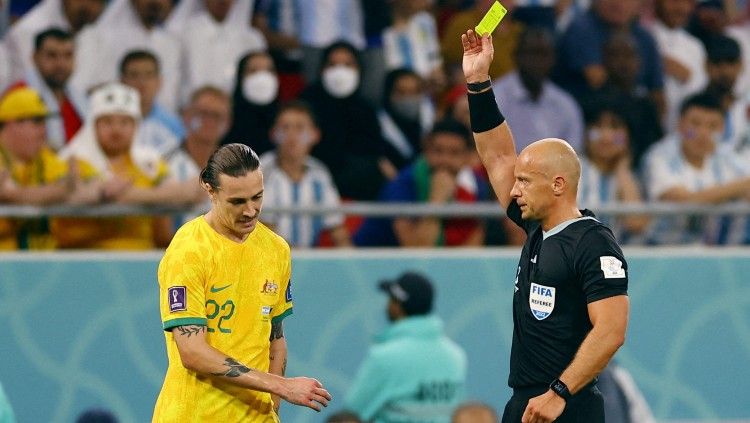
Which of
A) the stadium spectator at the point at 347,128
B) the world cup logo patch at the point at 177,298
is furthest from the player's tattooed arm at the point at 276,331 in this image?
the stadium spectator at the point at 347,128

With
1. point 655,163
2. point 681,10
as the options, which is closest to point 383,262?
point 655,163

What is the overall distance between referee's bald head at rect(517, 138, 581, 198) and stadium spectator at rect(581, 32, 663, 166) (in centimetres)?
507

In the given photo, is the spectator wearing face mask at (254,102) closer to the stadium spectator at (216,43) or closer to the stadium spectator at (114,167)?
the stadium spectator at (216,43)

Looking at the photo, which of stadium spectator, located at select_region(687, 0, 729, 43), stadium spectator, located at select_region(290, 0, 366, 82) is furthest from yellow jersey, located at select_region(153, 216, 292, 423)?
stadium spectator, located at select_region(687, 0, 729, 43)

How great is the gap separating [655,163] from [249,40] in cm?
324

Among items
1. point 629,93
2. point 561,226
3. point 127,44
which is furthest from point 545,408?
point 629,93

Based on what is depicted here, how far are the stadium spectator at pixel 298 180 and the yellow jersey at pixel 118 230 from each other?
0.87 metres

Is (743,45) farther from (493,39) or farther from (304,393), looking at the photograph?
(304,393)

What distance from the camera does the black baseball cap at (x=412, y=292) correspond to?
31.0ft

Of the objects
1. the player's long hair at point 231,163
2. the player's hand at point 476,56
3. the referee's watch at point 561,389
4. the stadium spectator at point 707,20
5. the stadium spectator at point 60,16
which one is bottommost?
the referee's watch at point 561,389

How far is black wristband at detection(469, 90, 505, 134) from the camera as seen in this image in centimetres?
693

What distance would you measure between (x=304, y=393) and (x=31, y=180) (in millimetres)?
4082

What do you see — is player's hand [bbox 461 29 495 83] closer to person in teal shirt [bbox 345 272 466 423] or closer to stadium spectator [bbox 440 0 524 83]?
person in teal shirt [bbox 345 272 466 423]

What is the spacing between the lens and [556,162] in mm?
6395
